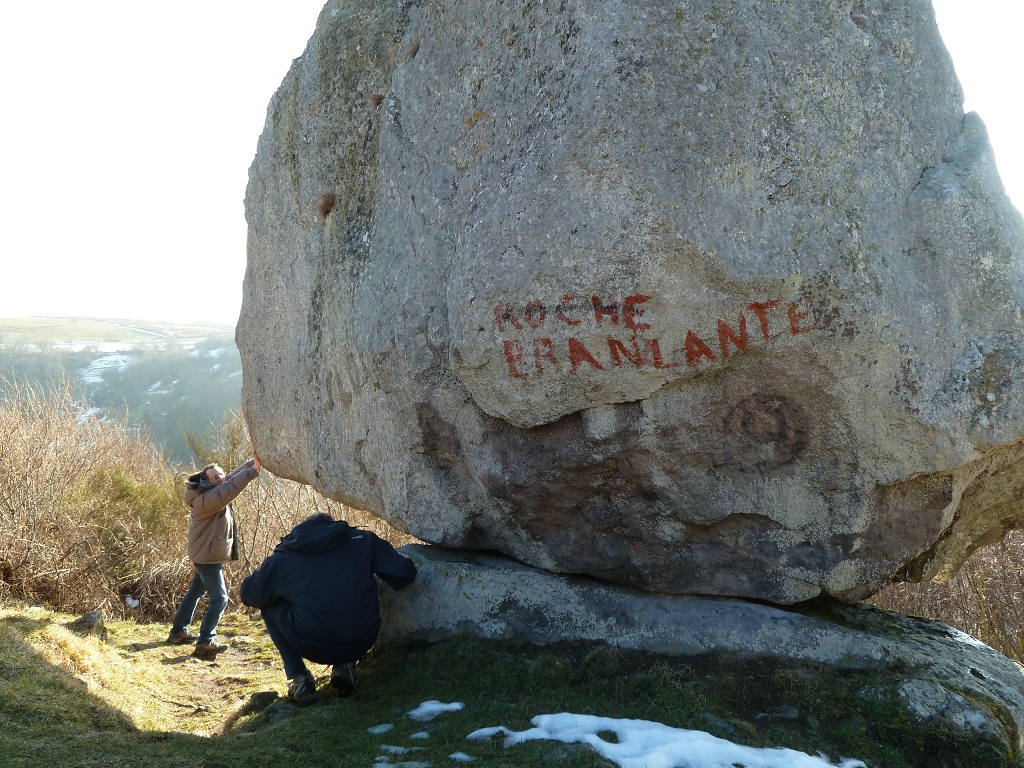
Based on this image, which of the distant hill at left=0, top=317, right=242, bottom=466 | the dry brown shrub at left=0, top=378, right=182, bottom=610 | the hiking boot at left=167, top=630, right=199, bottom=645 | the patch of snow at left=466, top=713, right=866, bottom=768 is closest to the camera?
the patch of snow at left=466, top=713, right=866, bottom=768

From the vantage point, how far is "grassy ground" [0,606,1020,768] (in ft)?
11.6

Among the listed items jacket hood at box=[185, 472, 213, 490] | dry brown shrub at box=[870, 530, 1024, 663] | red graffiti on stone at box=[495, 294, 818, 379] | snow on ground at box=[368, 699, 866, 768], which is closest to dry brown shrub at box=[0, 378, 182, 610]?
jacket hood at box=[185, 472, 213, 490]

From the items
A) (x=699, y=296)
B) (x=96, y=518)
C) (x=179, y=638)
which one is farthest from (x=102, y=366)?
Answer: (x=699, y=296)

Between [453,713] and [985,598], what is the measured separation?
5.53 meters

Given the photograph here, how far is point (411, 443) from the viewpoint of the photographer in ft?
15.6

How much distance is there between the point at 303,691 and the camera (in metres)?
4.40

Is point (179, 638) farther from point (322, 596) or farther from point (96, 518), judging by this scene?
point (96, 518)

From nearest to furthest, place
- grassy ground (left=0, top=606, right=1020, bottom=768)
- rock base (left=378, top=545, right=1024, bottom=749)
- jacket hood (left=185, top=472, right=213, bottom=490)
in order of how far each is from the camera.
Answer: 1. grassy ground (left=0, top=606, right=1020, bottom=768)
2. rock base (left=378, top=545, right=1024, bottom=749)
3. jacket hood (left=185, top=472, right=213, bottom=490)

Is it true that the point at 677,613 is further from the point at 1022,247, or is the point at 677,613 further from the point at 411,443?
the point at 1022,247

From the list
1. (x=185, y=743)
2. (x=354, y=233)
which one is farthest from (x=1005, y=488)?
(x=185, y=743)

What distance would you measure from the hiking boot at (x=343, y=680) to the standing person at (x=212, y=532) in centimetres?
203

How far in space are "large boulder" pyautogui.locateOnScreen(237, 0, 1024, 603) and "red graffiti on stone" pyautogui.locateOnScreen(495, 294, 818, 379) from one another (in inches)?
0.4

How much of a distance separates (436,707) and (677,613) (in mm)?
1292

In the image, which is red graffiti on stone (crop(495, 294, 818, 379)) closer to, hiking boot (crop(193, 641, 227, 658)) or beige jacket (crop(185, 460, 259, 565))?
beige jacket (crop(185, 460, 259, 565))
